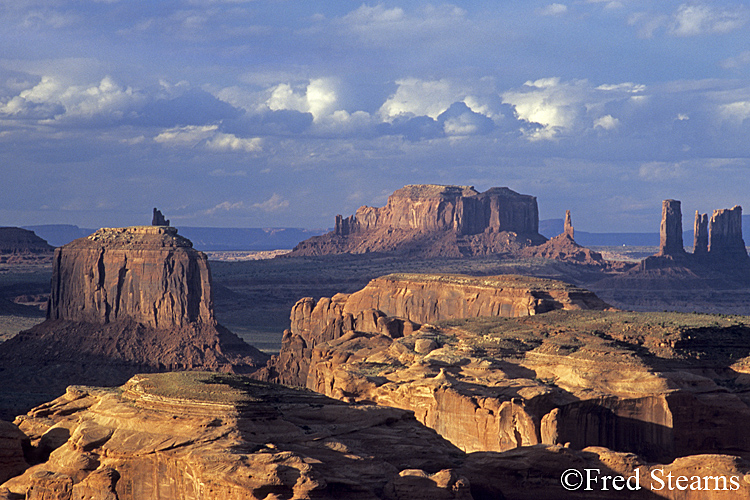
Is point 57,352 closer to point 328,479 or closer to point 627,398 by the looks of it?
point 627,398

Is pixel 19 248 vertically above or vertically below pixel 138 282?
above

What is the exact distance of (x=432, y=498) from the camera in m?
35.0

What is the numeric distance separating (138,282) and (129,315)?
3.35m

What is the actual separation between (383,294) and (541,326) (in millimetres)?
40211

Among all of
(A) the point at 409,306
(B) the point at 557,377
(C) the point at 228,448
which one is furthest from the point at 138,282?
(C) the point at 228,448

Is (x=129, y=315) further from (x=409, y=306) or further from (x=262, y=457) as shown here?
(x=262, y=457)

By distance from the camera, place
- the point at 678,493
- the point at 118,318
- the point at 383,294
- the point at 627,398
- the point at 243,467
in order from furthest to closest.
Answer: the point at 383,294
the point at 118,318
the point at 627,398
the point at 678,493
the point at 243,467

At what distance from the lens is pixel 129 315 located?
102562 millimetres

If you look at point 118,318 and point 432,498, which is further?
point 118,318

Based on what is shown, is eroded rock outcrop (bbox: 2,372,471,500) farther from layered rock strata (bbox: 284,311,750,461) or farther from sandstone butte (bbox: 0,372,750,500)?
layered rock strata (bbox: 284,311,750,461)

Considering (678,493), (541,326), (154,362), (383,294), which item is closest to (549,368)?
(541,326)

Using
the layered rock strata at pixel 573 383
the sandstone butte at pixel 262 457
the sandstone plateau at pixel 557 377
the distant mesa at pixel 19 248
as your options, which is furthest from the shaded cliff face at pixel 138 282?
the distant mesa at pixel 19 248

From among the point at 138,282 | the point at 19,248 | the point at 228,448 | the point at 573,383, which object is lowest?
the point at 573,383

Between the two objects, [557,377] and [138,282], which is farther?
[138,282]
